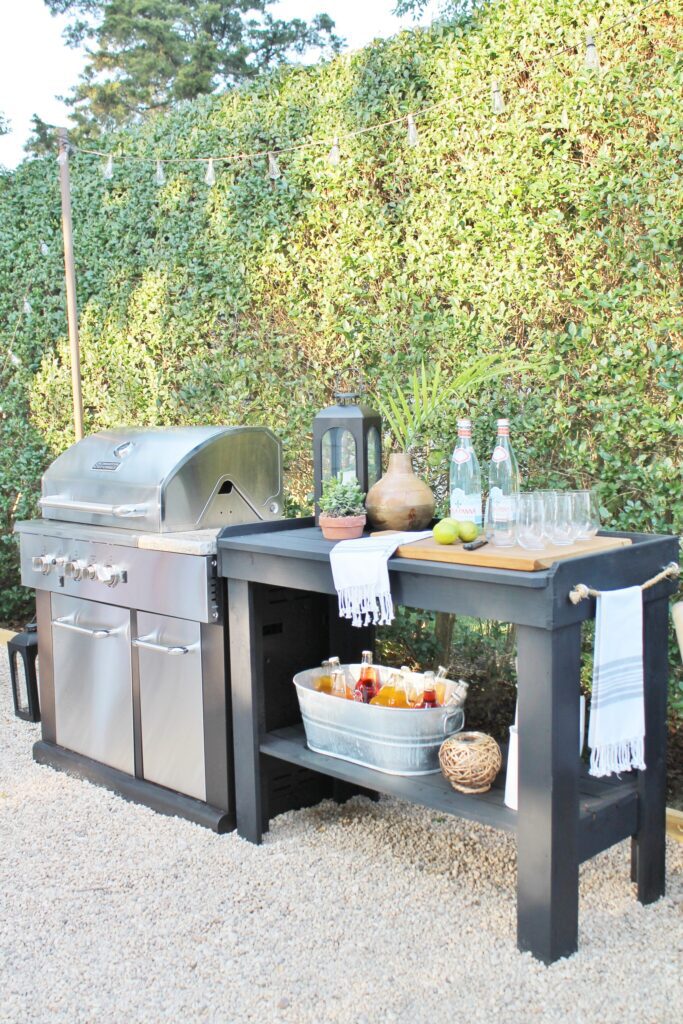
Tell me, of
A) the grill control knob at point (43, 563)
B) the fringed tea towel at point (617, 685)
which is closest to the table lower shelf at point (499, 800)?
the fringed tea towel at point (617, 685)

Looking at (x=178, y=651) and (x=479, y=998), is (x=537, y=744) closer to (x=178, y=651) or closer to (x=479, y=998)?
(x=479, y=998)

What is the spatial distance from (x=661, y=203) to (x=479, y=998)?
7.78 feet

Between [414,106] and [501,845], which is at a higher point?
[414,106]

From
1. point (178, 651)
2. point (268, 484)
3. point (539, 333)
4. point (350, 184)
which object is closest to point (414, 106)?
point (350, 184)

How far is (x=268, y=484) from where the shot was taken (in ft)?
11.7

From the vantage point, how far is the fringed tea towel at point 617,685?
2.27 metres

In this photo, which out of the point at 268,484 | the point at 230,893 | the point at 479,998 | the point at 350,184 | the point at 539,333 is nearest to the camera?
the point at 479,998

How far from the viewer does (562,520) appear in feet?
7.94

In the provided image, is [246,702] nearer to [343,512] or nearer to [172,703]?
[172,703]

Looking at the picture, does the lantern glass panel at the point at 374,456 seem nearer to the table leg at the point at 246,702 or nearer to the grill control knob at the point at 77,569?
the table leg at the point at 246,702

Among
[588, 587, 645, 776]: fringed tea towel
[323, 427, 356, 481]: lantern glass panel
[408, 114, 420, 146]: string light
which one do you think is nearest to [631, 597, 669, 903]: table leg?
[588, 587, 645, 776]: fringed tea towel

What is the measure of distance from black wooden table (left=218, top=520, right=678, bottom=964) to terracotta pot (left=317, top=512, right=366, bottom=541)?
46 millimetres

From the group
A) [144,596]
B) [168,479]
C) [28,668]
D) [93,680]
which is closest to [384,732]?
[144,596]

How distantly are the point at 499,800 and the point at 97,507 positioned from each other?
1746 mm
